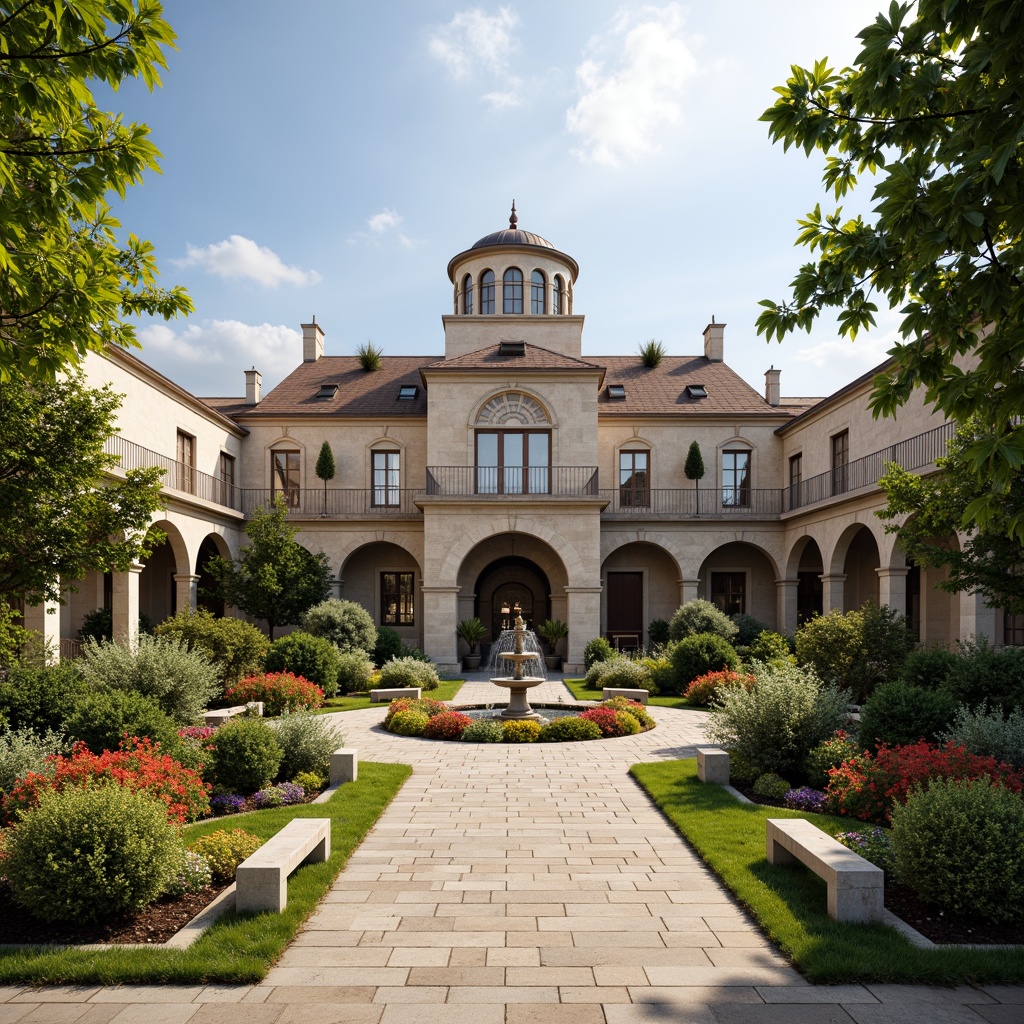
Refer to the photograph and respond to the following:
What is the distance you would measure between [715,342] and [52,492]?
27707mm

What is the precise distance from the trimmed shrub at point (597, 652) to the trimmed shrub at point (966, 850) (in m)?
16.3

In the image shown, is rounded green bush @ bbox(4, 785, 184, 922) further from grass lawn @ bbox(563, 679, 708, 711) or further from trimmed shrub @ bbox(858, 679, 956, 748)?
grass lawn @ bbox(563, 679, 708, 711)

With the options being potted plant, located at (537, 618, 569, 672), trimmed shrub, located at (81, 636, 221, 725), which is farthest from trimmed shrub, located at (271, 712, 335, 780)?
potted plant, located at (537, 618, 569, 672)

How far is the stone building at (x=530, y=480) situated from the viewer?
2342cm

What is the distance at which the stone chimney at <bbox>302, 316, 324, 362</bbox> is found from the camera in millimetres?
31719

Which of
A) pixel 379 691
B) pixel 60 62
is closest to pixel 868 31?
pixel 60 62

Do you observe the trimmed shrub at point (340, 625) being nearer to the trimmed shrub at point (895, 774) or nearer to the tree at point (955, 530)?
the tree at point (955, 530)

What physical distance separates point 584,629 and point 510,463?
5.93 meters

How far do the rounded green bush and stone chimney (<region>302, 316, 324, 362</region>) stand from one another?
27.9 m

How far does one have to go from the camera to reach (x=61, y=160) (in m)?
5.36

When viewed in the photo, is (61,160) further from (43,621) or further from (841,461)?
(841,461)

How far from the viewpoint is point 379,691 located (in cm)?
1722

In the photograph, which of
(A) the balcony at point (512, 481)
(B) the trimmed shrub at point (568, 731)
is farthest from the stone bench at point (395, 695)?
(A) the balcony at point (512, 481)

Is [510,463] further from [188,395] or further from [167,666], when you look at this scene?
[167,666]
